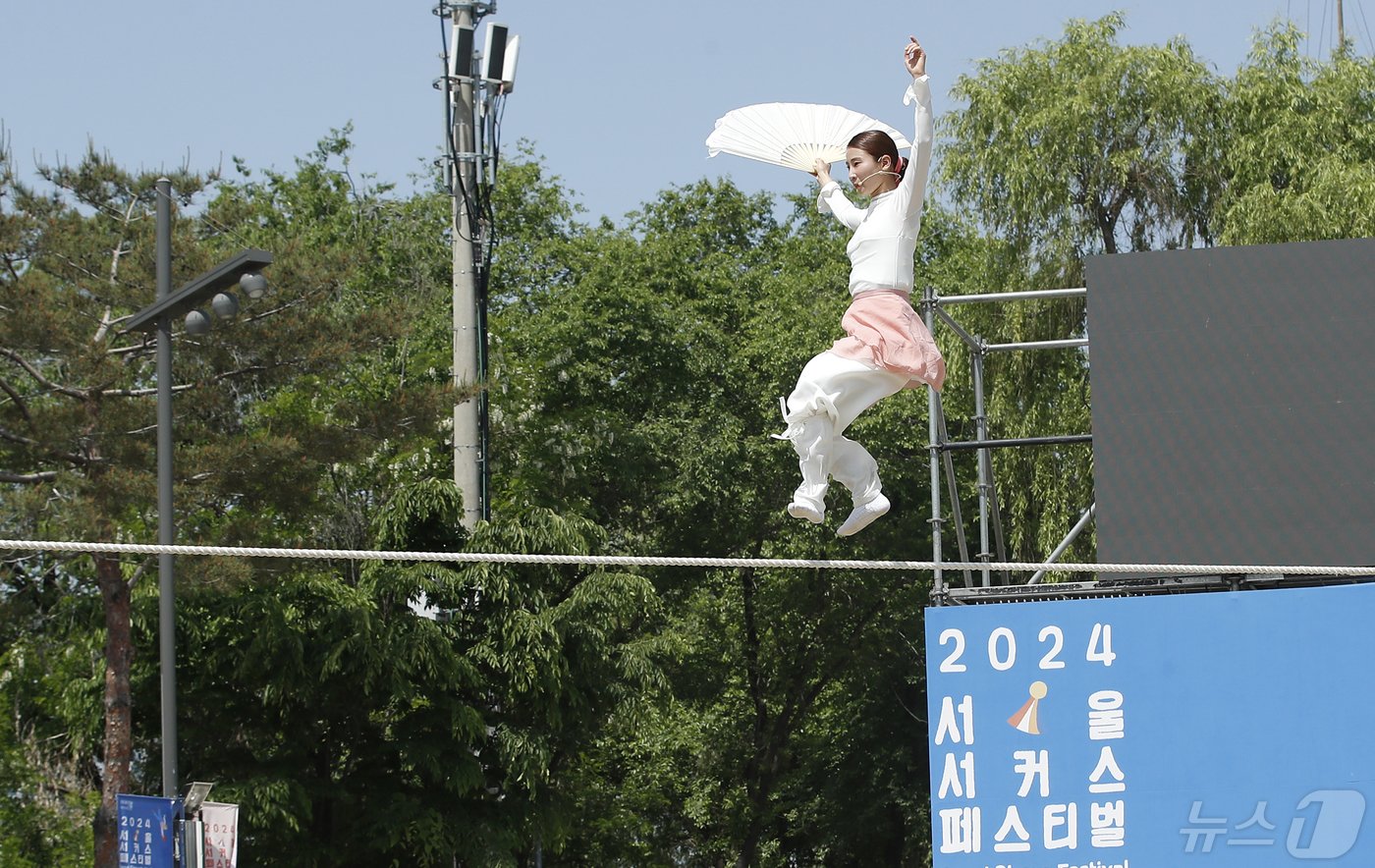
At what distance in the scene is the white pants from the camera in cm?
503

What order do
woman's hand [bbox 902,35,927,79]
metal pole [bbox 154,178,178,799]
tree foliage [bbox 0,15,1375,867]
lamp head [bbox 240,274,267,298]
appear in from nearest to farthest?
woman's hand [bbox 902,35,927,79], lamp head [bbox 240,274,267,298], metal pole [bbox 154,178,178,799], tree foliage [bbox 0,15,1375,867]

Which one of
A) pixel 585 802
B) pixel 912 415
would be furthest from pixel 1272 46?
pixel 585 802

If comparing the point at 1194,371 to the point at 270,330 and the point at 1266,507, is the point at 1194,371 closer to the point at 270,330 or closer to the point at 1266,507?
the point at 1266,507

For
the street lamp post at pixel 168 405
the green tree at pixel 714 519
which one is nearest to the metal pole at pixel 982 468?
the street lamp post at pixel 168 405

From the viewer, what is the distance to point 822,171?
541 cm

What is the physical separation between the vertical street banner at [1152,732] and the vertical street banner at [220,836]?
351cm

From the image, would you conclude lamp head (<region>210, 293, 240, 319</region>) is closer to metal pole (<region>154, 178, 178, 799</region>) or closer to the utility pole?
metal pole (<region>154, 178, 178, 799</region>)

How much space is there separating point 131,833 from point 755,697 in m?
13.4

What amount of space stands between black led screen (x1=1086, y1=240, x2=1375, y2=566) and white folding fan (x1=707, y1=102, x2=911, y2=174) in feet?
14.4

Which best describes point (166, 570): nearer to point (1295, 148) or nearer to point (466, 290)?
point (466, 290)

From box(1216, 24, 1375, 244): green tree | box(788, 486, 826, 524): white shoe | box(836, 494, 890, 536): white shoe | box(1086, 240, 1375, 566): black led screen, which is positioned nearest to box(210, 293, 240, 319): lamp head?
box(1086, 240, 1375, 566): black led screen

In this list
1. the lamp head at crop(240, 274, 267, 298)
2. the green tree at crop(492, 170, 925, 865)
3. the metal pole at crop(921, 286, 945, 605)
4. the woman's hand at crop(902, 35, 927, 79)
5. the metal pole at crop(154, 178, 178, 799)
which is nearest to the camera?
the woman's hand at crop(902, 35, 927, 79)

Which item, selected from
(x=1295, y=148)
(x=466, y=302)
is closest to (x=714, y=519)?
(x=466, y=302)

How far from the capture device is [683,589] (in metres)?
20.7
